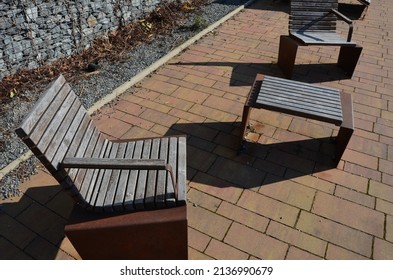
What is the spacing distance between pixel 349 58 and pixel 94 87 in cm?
381

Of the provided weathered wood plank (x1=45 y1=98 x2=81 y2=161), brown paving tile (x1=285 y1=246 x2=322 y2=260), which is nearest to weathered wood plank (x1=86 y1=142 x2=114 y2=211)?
weathered wood plank (x1=45 y1=98 x2=81 y2=161)

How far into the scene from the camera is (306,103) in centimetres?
322

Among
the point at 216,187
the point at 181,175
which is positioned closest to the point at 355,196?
the point at 216,187

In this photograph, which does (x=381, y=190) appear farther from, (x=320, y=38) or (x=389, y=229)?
(x=320, y=38)

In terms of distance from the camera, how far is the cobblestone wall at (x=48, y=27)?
415 centimetres

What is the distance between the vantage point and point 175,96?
437 centimetres

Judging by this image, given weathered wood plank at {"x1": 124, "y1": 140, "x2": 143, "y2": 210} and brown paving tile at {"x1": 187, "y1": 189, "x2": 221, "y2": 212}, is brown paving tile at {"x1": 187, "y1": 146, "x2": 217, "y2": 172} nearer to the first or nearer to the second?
brown paving tile at {"x1": 187, "y1": 189, "x2": 221, "y2": 212}

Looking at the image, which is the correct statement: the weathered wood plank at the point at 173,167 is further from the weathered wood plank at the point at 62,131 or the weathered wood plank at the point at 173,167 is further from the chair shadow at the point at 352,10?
Answer: the chair shadow at the point at 352,10

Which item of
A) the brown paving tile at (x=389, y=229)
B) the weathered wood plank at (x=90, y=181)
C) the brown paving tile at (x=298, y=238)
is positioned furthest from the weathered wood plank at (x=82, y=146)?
the brown paving tile at (x=389, y=229)

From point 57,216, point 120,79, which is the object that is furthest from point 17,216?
point 120,79

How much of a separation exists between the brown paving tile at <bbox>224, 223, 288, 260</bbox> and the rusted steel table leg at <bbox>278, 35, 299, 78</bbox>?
289cm

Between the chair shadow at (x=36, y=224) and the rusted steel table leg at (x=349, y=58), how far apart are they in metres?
4.36

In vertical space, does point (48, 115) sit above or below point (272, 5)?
above
